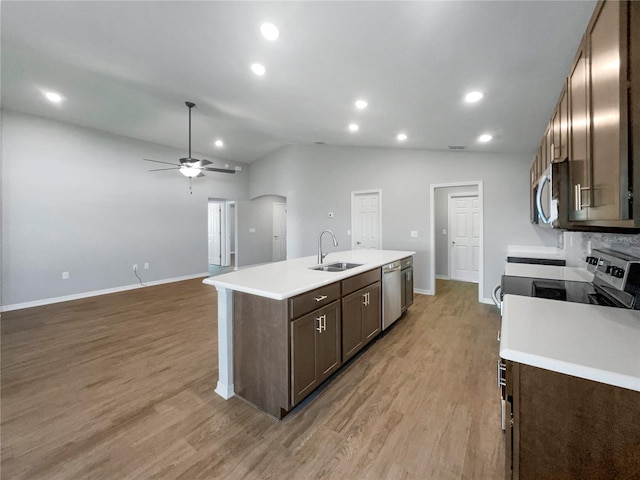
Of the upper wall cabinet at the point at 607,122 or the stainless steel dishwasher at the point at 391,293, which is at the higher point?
the upper wall cabinet at the point at 607,122

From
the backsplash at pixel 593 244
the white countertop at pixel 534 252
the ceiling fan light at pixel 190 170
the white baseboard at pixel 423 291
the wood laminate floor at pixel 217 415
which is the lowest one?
the wood laminate floor at pixel 217 415

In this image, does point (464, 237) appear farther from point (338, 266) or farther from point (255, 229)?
point (255, 229)

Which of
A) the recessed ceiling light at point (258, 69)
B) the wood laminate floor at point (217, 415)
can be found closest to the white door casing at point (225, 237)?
the wood laminate floor at point (217, 415)

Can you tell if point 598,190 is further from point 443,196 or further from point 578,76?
point 443,196

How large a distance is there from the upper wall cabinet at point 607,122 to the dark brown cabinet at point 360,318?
1.62 m

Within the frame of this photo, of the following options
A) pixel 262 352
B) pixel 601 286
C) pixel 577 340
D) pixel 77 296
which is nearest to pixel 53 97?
pixel 77 296

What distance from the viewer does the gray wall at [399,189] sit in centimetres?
426

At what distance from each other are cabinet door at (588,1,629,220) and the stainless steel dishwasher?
2.15 m

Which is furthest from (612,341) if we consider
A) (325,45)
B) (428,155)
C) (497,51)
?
(428,155)

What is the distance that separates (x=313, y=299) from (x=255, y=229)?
6.71 meters

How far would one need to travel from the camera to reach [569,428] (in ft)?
2.71

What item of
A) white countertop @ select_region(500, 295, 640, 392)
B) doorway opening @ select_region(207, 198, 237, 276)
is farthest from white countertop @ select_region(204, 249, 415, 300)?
doorway opening @ select_region(207, 198, 237, 276)

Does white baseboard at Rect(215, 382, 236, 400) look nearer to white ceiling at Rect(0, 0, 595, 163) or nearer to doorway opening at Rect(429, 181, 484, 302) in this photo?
white ceiling at Rect(0, 0, 595, 163)

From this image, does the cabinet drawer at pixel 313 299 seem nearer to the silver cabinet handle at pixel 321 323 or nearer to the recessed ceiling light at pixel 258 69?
the silver cabinet handle at pixel 321 323
